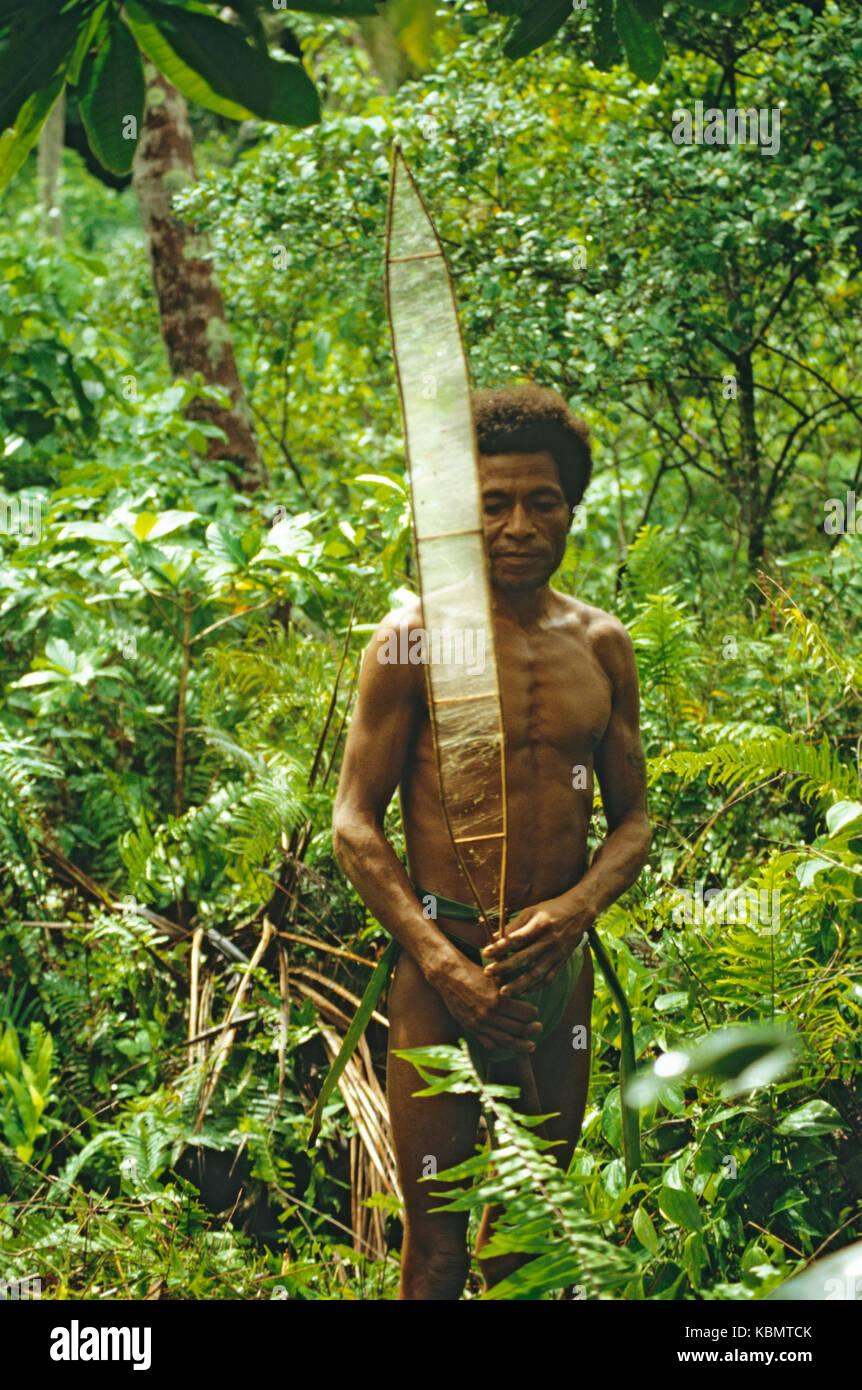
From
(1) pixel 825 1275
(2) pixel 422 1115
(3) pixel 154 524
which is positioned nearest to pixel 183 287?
(3) pixel 154 524

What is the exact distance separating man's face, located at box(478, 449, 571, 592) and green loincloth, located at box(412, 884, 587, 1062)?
0.58 meters

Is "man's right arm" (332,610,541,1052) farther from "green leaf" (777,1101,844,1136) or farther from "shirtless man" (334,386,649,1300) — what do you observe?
"green leaf" (777,1101,844,1136)

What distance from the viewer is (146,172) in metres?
5.91

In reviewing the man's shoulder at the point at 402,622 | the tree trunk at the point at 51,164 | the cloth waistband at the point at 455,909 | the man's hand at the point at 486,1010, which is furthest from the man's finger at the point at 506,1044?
the tree trunk at the point at 51,164

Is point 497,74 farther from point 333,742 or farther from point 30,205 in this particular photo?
point 30,205

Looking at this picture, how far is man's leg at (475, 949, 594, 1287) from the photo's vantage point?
2178 millimetres

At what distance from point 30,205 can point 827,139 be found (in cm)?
1318

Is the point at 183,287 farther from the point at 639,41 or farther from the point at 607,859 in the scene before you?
the point at 607,859

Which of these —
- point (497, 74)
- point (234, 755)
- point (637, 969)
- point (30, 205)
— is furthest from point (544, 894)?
point (30, 205)

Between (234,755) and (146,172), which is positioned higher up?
(146,172)

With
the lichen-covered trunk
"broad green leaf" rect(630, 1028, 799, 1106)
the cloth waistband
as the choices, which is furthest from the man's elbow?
the lichen-covered trunk

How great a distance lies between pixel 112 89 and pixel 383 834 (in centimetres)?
122

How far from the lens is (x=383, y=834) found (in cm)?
202

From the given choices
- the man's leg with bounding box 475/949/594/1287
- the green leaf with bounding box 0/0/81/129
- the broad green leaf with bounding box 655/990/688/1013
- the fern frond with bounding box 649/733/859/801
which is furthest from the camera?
the fern frond with bounding box 649/733/859/801
